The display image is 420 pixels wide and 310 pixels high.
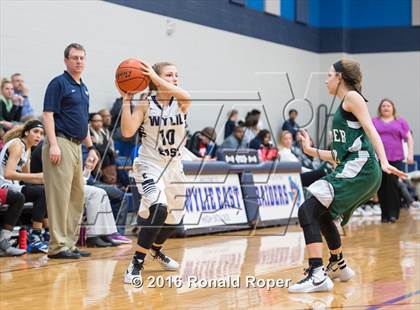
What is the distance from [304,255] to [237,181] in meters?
3.34

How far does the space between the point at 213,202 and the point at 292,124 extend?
7919 millimetres

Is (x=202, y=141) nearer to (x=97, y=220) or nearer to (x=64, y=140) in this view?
(x=97, y=220)

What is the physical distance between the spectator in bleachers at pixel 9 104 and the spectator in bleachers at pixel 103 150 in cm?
102

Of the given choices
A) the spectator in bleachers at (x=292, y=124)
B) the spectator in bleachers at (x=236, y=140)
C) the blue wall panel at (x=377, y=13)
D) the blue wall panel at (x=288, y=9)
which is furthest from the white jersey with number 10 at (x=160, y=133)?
the blue wall panel at (x=377, y=13)

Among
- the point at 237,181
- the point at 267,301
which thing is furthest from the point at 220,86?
the point at 267,301

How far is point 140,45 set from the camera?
47.2ft

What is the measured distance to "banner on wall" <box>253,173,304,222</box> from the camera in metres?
12.0

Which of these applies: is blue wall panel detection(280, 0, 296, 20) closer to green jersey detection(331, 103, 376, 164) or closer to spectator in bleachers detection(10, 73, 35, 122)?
spectator in bleachers detection(10, 73, 35, 122)

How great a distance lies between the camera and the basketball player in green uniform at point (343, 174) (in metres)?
6.09

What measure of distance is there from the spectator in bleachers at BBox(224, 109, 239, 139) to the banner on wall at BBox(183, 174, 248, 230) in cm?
417

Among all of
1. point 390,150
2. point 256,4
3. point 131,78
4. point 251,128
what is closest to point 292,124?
point 256,4

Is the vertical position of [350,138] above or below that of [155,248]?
above

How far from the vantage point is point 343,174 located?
6.24 m

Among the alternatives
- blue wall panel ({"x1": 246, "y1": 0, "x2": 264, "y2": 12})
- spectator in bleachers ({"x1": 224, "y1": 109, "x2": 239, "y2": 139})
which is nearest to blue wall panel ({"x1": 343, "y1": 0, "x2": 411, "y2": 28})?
blue wall panel ({"x1": 246, "y1": 0, "x2": 264, "y2": 12})
